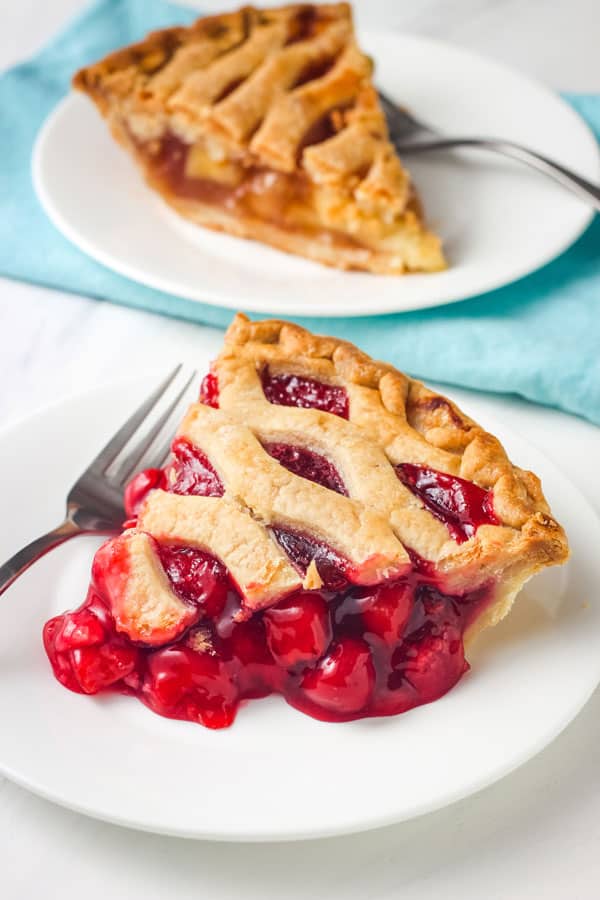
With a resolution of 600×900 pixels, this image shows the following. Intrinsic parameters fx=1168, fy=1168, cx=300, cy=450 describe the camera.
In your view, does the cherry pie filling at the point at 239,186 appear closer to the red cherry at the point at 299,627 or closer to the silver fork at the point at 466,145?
the silver fork at the point at 466,145

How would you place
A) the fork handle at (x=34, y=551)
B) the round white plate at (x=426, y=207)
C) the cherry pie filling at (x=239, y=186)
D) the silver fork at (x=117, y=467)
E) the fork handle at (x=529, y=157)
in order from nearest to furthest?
the fork handle at (x=34, y=551), the silver fork at (x=117, y=467), the round white plate at (x=426, y=207), the fork handle at (x=529, y=157), the cherry pie filling at (x=239, y=186)

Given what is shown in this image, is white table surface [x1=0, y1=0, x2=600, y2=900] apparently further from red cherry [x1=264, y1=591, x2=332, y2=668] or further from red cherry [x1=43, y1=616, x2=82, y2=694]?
red cherry [x1=264, y1=591, x2=332, y2=668]

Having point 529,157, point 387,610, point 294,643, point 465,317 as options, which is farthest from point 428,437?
point 529,157

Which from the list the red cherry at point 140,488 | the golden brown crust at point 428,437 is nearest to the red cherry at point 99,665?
the red cherry at point 140,488

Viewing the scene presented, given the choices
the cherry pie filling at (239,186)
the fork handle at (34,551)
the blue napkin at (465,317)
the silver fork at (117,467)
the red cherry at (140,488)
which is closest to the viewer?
the fork handle at (34,551)

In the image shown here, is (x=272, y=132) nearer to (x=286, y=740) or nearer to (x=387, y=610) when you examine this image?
(x=387, y=610)

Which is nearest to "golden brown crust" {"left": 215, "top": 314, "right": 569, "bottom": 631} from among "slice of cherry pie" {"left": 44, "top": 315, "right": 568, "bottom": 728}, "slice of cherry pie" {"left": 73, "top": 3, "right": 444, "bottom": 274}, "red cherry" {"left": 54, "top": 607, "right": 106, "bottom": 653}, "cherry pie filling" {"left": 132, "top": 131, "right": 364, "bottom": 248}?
"slice of cherry pie" {"left": 44, "top": 315, "right": 568, "bottom": 728}

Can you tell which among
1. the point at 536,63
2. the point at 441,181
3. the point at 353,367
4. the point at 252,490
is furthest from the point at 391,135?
the point at 252,490
